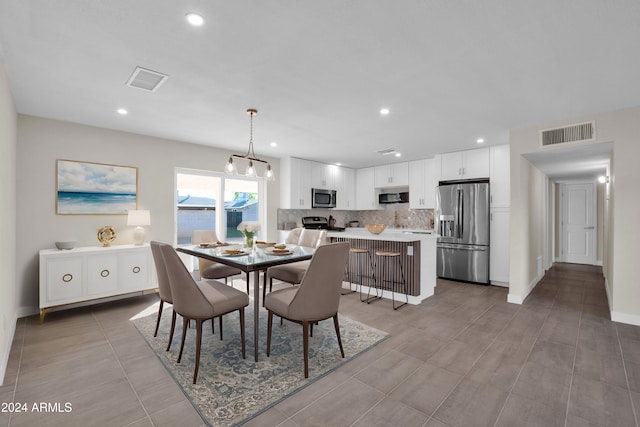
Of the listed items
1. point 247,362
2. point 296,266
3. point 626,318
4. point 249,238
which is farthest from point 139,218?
point 626,318

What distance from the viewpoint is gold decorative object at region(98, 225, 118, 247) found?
152 inches

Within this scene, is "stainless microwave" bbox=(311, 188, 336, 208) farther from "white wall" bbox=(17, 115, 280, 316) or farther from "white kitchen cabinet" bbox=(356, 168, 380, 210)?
"white wall" bbox=(17, 115, 280, 316)

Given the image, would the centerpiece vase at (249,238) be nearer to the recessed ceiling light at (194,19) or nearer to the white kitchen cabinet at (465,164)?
the recessed ceiling light at (194,19)

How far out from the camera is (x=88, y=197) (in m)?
3.88

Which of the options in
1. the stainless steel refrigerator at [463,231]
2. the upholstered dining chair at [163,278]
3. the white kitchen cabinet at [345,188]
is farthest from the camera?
the white kitchen cabinet at [345,188]

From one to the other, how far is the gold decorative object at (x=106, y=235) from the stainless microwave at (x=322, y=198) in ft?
11.5

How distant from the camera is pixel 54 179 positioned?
3.66 metres

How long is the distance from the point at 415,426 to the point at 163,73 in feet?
10.3

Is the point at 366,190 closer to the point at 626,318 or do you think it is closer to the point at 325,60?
the point at 626,318

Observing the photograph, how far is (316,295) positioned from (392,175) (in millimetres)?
4891

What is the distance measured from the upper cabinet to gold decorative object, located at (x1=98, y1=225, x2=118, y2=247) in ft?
17.0

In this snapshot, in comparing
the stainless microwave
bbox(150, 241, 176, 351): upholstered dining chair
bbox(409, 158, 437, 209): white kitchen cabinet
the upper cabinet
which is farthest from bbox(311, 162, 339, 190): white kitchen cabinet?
bbox(150, 241, 176, 351): upholstered dining chair


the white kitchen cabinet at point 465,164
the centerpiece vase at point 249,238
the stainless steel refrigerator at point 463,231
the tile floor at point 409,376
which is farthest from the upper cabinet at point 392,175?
the centerpiece vase at point 249,238

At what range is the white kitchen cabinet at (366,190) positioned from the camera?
7.01 metres
